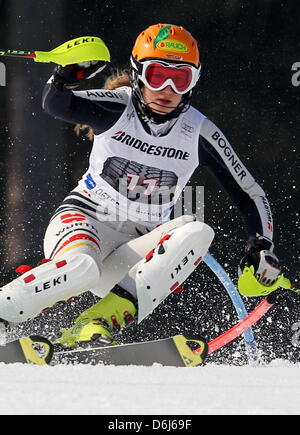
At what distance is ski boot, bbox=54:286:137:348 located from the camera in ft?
11.8

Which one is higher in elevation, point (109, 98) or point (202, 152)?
point (109, 98)

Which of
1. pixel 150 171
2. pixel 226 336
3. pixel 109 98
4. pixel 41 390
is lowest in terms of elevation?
pixel 226 336

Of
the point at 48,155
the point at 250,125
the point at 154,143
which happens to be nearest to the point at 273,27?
the point at 250,125

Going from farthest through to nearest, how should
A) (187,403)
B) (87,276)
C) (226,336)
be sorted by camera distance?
1. (226,336)
2. (87,276)
3. (187,403)

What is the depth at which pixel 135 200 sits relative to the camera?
404 cm

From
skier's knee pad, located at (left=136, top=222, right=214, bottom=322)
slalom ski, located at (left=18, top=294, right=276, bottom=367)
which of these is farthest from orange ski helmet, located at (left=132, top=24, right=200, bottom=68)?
slalom ski, located at (left=18, top=294, right=276, bottom=367)

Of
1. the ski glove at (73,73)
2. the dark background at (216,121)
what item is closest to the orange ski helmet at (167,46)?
the ski glove at (73,73)

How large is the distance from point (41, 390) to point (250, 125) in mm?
3381

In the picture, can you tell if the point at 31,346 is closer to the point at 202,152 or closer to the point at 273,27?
the point at 202,152

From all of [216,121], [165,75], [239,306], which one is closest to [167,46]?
[165,75]

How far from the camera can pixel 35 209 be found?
5.72 meters

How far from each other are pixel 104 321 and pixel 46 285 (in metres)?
0.29

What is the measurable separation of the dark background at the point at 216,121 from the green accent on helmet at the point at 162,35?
1.76m
